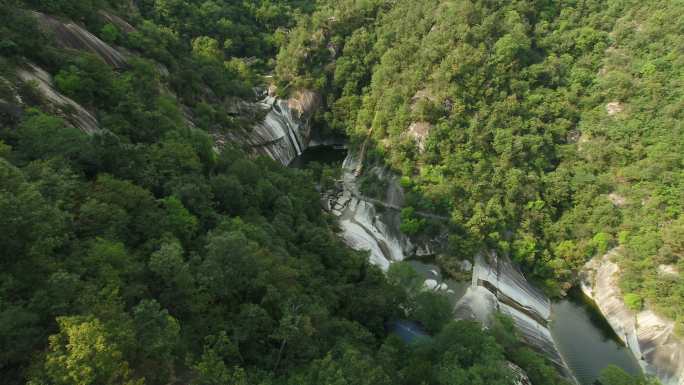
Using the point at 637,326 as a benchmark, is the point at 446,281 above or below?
below

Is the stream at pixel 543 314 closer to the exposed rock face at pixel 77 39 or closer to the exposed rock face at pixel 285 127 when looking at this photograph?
the exposed rock face at pixel 285 127

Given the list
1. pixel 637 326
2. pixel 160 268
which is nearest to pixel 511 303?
pixel 637 326

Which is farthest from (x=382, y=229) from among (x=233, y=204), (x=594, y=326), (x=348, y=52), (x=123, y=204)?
(x=348, y=52)

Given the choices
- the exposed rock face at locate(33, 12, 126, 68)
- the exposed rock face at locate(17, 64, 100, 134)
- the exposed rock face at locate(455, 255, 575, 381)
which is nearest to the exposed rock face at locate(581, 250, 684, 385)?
the exposed rock face at locate(455, 255, 575, 381)

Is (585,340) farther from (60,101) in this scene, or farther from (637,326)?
(60,101)

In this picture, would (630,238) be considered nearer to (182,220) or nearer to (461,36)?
(461,36)
